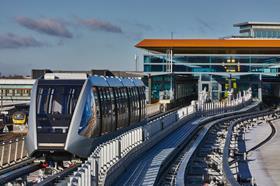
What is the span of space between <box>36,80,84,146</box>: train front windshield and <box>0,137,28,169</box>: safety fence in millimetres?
2051

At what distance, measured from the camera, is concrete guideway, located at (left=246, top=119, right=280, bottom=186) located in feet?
85.5

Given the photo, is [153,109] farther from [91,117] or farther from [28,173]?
[28,173]

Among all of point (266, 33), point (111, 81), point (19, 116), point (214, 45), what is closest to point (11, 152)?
point (111, 81)

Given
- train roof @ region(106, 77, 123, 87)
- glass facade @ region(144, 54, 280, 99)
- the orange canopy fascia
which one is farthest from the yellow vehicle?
glass facade @ region(144, 54, 280, 99)

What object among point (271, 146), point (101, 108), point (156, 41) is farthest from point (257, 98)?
point (101, 108)

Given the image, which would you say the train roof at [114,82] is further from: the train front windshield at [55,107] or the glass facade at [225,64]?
the glass facade at [225,64]

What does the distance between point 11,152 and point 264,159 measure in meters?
15.1

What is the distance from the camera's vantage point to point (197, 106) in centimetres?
5603

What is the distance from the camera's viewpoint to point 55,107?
1984 centimetres

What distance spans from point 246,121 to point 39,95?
127 ft

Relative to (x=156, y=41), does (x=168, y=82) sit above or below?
below

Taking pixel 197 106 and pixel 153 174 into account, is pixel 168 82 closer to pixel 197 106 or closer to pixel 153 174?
pixel 197 106

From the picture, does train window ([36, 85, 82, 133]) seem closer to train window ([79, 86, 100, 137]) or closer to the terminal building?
train window ([79, 86, 100, 137])

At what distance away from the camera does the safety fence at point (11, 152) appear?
21.0 meters
